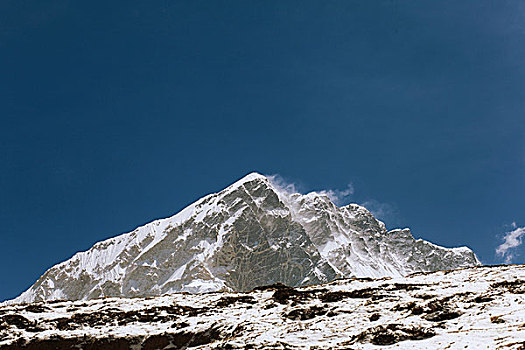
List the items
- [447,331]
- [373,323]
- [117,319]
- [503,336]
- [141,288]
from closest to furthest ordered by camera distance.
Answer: [503,336]
[447,331]
[373,323]
[117,319]
[141,288]

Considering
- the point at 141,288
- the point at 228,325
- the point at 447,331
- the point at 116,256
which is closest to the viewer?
the point at 447,331

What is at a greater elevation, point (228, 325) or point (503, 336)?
point (228, 325)

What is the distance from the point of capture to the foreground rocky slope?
78.2 ft

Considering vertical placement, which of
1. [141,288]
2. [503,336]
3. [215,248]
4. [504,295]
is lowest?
[503,336]

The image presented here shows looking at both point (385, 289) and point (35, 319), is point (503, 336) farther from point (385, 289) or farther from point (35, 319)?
point (35, 319)

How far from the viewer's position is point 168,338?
112ft

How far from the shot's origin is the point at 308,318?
3203 cm

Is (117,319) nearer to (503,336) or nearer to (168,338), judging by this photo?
(168,338)

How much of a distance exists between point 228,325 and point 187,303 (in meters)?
12.8

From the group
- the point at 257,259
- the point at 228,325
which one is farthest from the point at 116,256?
the point at 228,325

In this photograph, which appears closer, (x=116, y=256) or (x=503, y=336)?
(x=503, y=336)

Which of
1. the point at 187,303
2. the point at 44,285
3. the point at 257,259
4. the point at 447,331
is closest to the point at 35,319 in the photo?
the point at 187,303

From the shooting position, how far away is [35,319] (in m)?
39.5

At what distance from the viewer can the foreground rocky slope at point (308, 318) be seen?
23844 millimetres
